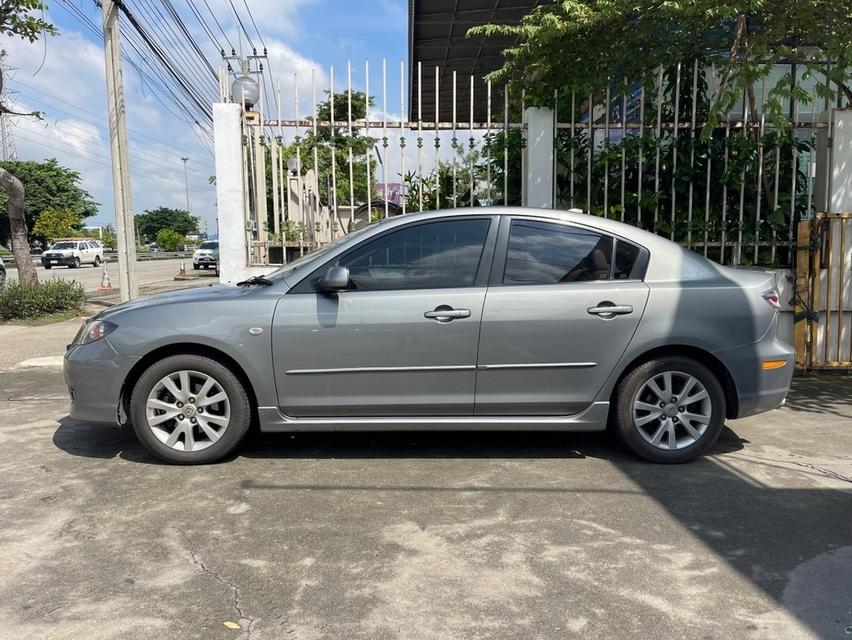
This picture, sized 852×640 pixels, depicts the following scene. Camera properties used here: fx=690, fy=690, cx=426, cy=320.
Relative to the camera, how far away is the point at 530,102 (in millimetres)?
7887

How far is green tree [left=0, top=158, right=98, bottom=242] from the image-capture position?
210ft

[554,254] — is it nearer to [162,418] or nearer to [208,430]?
[208,430]

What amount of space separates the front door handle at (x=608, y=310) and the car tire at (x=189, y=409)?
92.5 inches

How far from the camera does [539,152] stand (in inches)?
310

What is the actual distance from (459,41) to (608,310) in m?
12.8

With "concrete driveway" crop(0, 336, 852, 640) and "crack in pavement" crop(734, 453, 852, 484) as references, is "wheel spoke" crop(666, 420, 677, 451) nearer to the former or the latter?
"concrete driveway" crop(0, 336, 852, 640)

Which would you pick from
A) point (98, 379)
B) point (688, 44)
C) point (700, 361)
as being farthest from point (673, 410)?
point (688, 44)

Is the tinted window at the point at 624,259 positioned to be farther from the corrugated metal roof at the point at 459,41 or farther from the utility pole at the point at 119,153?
the utility pole at the point at 119,153

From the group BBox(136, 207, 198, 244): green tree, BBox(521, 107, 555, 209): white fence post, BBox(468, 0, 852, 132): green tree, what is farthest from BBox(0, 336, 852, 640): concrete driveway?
BBox(136, 207, 198, 244): green tree

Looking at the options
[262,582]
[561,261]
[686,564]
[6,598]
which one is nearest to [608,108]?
[561,261]

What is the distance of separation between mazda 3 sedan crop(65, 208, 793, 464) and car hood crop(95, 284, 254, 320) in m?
0.03

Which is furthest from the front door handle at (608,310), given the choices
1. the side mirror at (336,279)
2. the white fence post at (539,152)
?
the white fence post at (539,152)

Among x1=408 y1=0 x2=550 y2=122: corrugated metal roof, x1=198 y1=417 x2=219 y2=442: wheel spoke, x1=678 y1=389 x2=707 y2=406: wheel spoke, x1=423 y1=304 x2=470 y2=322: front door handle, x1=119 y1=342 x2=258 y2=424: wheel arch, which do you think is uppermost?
x1=408 y1=0 x2=550 y2=122: corrugated metal roof

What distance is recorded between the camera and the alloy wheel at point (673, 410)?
15.1ft
